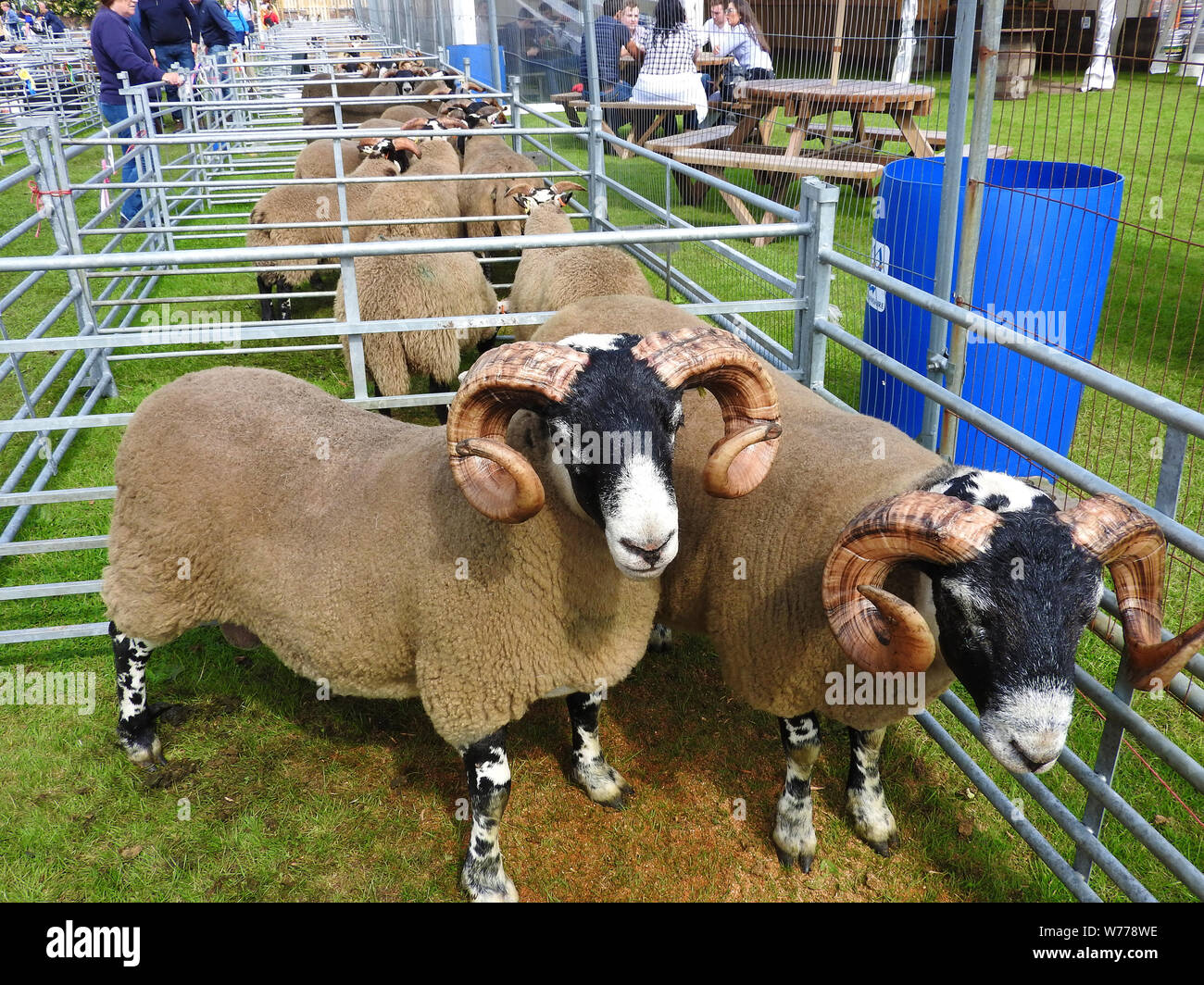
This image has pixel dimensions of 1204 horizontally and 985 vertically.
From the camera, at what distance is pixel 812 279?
3.73 metres

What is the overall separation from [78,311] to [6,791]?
3435 millimetres

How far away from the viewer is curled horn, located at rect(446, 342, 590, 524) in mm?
2188

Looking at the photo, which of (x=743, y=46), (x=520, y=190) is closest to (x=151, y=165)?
(x=520, y=190)

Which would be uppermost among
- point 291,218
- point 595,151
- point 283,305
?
point 595,151

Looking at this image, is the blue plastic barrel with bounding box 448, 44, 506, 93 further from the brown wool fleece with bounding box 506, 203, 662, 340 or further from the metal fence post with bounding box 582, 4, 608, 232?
the brown wool fleece with bounding box 506, 203, 662, 340

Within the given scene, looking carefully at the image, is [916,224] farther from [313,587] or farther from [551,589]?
[313,587]

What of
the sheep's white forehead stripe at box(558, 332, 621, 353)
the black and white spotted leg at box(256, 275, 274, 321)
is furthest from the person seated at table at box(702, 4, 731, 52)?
the sheep's white forehead stripe at box(558, 332, 621, 353)

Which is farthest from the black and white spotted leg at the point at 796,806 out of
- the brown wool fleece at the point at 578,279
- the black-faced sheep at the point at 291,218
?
the black-faced sheep at the point at 291,218

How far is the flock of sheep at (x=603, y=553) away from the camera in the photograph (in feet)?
6.32

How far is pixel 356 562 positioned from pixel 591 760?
1.08m

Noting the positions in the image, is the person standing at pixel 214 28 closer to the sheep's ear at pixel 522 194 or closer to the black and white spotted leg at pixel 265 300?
the black and white spotted leg at pixel 265 300

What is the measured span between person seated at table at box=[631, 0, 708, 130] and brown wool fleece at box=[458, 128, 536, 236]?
10.2 ft

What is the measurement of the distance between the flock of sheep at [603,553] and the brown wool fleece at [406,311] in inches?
80.4

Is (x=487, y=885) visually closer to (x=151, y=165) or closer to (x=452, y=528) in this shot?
(x=452, y=528)
